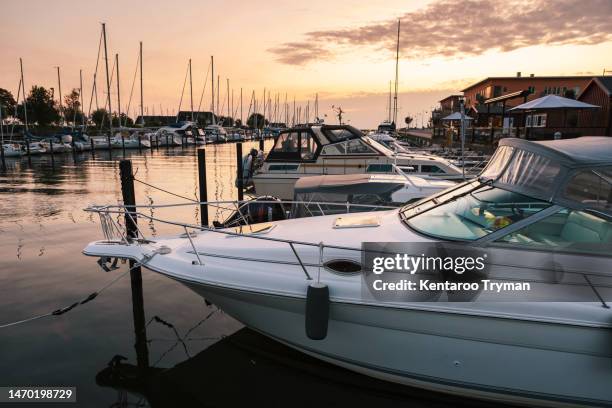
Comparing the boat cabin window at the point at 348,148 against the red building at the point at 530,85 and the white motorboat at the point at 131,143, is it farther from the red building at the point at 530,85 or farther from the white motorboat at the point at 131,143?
the red building at the point at 530,85

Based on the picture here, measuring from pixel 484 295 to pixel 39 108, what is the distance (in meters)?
74.8

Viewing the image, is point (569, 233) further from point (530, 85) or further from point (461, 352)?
point (530, 85)

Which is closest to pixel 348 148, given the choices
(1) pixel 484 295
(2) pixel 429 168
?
(2) pixel 429 168

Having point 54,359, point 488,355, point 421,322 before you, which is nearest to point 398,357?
point 421,322

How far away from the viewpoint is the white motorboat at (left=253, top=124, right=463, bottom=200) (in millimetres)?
12195

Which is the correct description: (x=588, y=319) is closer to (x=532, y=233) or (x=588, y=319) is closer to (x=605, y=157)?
(x=532, y=233)

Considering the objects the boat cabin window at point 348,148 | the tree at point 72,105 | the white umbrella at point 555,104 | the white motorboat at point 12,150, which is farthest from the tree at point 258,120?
the boat cabin window at point 348,148

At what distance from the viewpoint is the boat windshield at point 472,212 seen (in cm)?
359

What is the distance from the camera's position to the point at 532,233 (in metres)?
3.42

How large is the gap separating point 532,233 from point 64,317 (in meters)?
6.16

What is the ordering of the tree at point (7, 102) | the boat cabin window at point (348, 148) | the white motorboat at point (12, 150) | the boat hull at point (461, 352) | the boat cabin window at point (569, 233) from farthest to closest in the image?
1. the tree at point (7, 102)
2. the white motorboat at point (12, 150)
3. the boat cabin window at point (348, 148)
4. the boat cabin window at point (569, 233)
5. the boat hull at point (461, 352)

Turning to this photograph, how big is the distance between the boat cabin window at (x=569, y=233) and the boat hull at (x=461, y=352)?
0.66 meters
